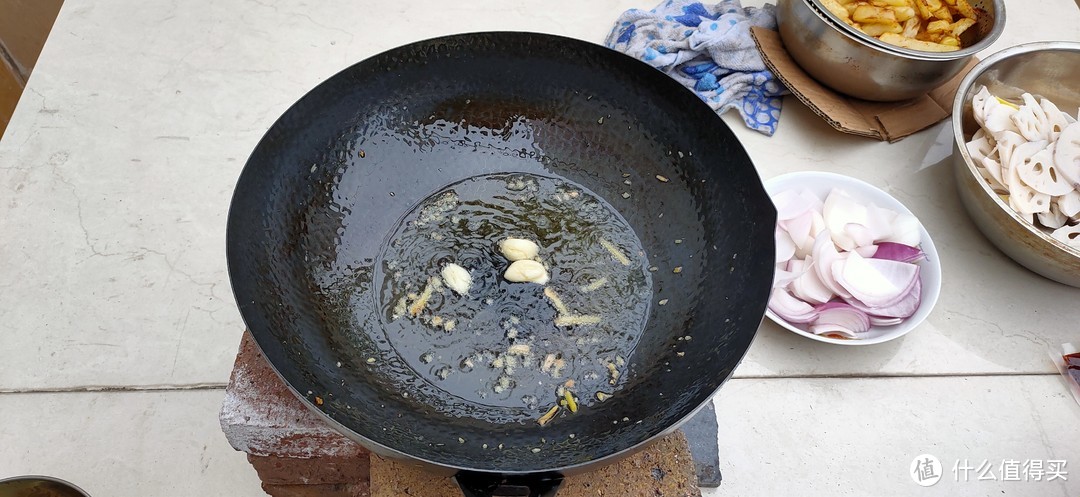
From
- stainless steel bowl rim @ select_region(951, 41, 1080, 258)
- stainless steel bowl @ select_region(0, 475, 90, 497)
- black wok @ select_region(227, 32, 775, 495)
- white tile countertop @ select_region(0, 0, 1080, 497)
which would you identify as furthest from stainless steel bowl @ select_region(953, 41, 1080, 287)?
stainless steel bowl @ select_region(0, 475, 90, 497)

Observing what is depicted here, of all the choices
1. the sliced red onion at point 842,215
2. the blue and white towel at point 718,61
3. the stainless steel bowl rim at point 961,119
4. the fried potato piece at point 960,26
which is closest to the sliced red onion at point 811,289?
the sliced red onion at point 842,215

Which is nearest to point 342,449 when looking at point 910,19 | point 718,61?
point 718,61

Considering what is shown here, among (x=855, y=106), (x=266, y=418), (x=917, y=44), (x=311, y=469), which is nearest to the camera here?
(x=266, y=418)

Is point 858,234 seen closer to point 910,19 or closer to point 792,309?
point 792,309

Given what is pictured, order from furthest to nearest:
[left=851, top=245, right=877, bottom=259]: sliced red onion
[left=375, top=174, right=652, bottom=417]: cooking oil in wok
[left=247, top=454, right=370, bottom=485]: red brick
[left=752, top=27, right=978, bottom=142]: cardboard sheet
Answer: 1. [left=752, top=27, right=978, bottom=142]: cardboard sheet
2. [left=851, top=245, right=877, bottom=259]: sliced red onion
3. [left=247, top=454, right=370, bottom=485]: red brick
4. [left=375, top=174, right=652, bottom=417]: cooking oil in wok

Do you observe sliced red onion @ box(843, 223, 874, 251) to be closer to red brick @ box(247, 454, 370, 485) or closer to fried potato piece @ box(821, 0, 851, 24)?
fried potato piece @ box(821, 0, 851, 24)

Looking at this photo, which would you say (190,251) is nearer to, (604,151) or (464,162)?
(464,162)
